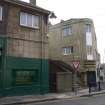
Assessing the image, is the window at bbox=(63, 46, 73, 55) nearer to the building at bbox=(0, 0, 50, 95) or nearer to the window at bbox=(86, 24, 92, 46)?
the window at bbox=(86, 24, 92, 46)

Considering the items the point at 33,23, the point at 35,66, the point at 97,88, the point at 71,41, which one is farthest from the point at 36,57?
the point at 71,41

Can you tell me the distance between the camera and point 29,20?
74.0ft

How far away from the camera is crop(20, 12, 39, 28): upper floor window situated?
2189 centimetres

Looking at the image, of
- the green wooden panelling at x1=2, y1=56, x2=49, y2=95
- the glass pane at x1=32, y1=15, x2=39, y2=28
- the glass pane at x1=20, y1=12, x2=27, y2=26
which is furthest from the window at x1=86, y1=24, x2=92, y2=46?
the glass pane at x1=20, y1=12, x2=27, y2=26

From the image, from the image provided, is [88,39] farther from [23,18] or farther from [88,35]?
[23,18]

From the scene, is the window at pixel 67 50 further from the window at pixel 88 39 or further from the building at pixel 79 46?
the window at pixel 88 39

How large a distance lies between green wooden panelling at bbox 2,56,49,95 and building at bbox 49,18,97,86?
578 inches

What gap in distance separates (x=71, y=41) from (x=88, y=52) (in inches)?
132

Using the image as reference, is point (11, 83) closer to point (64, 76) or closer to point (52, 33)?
point (64, 76)

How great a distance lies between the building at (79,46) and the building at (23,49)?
1505cm

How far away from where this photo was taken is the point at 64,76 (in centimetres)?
2538

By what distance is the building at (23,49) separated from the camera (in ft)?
65.6

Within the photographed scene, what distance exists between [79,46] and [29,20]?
17.9 m

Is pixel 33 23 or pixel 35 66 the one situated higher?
pixel 33 23
